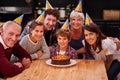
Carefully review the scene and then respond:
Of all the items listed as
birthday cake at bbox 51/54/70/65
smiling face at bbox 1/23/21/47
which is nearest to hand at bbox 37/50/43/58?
birthday cake at bbox 51/54/70/65

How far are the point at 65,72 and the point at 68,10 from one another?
10.7 feet

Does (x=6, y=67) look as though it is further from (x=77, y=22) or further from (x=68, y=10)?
(x=68, y=10)

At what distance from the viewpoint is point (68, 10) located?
5465 mm

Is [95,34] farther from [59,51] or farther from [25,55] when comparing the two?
[25,55]

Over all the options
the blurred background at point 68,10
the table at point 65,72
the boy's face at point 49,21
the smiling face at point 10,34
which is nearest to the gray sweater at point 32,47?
the table at point 65,72

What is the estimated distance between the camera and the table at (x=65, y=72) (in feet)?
7.15

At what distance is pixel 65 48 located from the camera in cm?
293

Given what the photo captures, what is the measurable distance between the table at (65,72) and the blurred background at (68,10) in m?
2.86

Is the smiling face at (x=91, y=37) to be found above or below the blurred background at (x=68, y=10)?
above

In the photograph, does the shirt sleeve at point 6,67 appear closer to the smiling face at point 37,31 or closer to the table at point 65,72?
the table at point 65,72

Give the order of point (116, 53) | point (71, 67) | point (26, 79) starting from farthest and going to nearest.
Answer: point (116, 53)
point (71, 67)
point (26, 79)

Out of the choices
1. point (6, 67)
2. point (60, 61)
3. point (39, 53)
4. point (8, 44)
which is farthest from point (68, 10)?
point (6, 67)

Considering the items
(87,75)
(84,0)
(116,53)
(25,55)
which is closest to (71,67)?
(87,75)

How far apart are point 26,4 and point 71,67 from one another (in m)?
3.56
